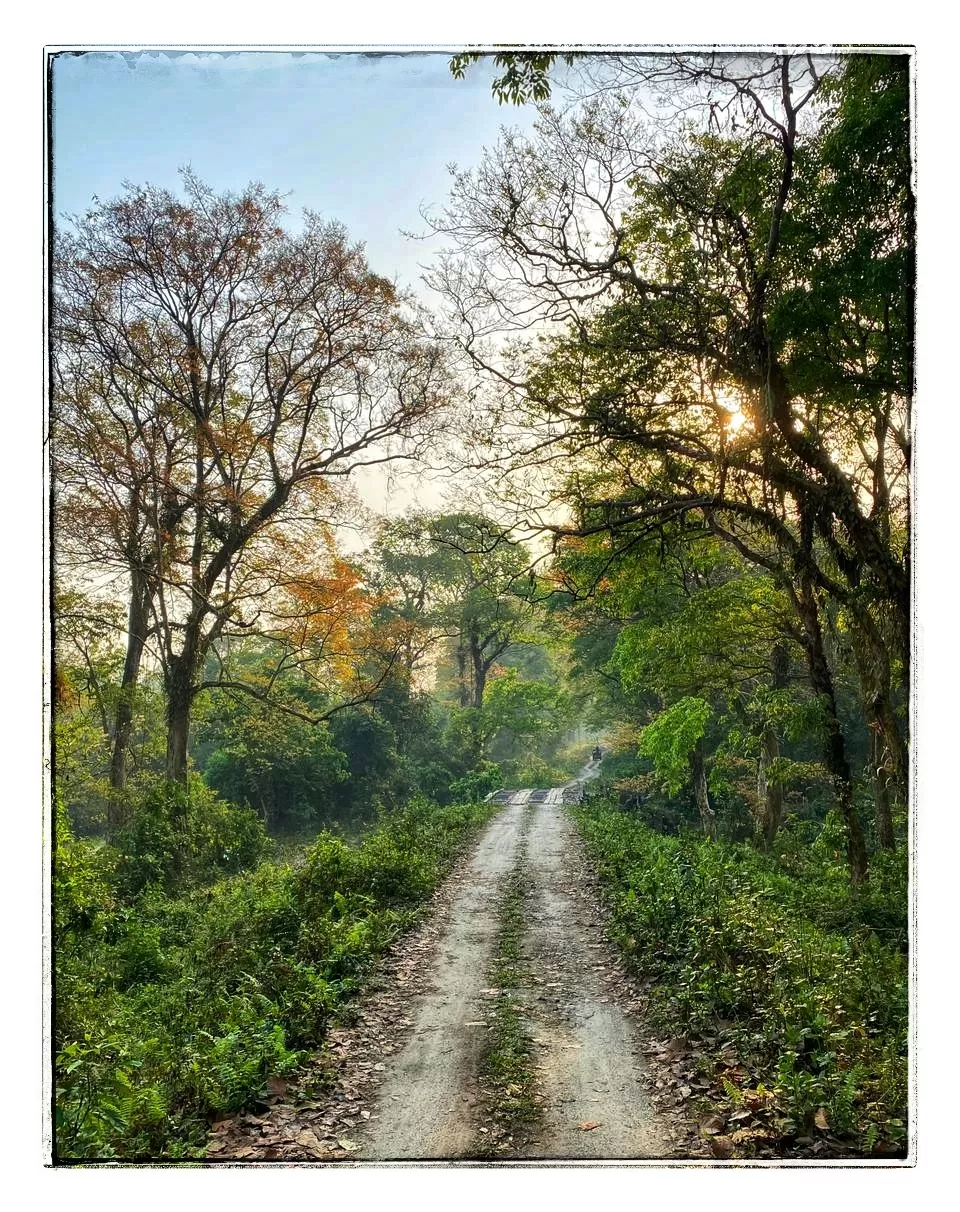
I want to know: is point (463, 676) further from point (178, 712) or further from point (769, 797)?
point (769, 797)

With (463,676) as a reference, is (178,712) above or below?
below

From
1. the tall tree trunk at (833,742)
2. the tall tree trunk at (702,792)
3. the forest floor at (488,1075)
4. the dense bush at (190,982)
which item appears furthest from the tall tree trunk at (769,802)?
the dense bush at (190,982)

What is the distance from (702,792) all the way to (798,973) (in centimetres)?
905

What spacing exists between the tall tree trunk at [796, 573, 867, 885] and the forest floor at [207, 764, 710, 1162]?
2475 mm

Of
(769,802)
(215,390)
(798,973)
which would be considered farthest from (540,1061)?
(769,802)

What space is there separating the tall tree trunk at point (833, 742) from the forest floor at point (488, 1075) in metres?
2.48

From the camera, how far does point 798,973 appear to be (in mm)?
4102

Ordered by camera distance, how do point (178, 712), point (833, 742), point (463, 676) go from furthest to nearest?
point (463, 676), point (833, 742), point (178, 712)

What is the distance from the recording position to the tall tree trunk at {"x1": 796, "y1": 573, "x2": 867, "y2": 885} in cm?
632

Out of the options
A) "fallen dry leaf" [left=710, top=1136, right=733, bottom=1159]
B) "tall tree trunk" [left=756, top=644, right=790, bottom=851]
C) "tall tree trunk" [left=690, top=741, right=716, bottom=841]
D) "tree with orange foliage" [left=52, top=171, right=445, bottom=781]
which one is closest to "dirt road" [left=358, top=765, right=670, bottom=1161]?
"fallen dry leaf" [left=710, top=1136, right=733, bottom=1159]

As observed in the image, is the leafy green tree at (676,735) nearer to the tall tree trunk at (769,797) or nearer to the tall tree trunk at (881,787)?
the tall tree trunk at (769,797)

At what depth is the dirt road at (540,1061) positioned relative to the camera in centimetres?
345

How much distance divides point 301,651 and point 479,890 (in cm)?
377

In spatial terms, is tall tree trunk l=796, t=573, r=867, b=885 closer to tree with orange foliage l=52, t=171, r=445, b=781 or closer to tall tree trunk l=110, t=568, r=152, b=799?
tree with orange foliage l=52, t=171, r=445, b=781
